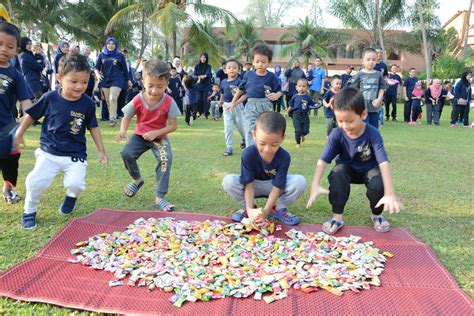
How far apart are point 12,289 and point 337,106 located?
2576mm

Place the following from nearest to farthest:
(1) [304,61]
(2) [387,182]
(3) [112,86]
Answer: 1. (2) [387,182]
2. (3) [112,86]
3. (1) [304,61]

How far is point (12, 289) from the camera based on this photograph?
238 cm

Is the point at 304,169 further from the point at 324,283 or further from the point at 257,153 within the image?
the point at 324,283

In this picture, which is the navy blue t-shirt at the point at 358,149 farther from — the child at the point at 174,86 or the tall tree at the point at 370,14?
the tall tree at the point at 370,14

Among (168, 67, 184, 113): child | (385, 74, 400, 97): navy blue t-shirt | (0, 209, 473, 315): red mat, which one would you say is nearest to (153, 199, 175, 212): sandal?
(0, 209, 473, 315): red mat

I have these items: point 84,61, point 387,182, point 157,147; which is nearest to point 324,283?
point 387,182

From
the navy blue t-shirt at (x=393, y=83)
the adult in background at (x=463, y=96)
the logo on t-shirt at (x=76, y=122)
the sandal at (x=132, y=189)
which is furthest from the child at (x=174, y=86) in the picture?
the adult in background at (x=463, y=96)

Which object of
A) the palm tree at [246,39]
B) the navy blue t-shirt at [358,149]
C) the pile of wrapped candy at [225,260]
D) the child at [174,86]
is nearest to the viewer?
the pile of wrapped candy at [225,260]

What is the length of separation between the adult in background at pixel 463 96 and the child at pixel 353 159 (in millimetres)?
10972

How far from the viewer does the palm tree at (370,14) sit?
26328mm

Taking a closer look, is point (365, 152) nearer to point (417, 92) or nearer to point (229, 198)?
point (229, 198)

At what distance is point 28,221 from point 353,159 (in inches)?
109

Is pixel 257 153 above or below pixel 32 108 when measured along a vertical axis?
below

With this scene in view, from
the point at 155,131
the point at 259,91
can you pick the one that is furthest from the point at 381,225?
the point at 259,91
